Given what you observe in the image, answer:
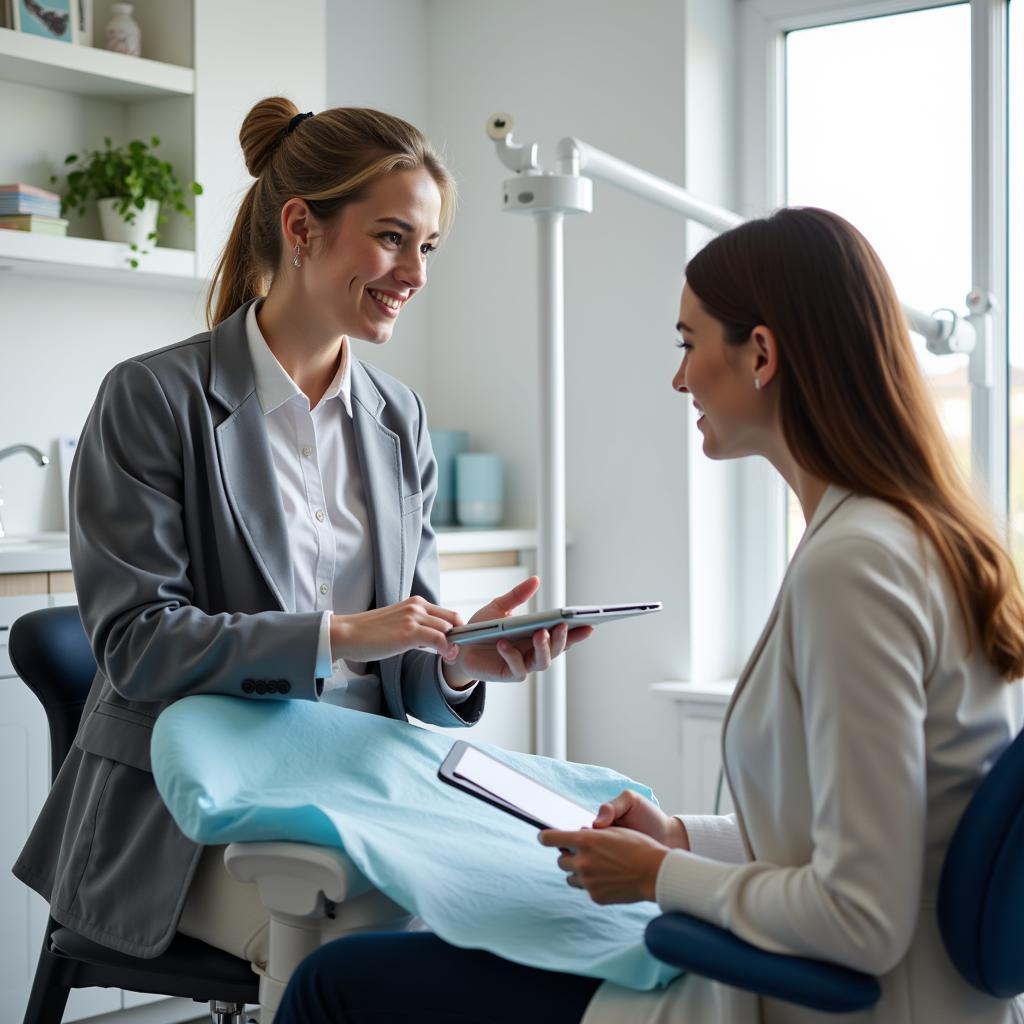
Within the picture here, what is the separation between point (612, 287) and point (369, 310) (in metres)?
1.87

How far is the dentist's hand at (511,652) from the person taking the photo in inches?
60.8

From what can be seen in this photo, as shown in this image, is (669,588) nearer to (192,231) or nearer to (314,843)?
(192,231)

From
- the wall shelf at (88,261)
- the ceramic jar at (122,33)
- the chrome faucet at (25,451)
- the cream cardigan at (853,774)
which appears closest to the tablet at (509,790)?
the cream cardigan at (853,774)

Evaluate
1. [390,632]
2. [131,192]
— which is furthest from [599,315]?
[390,632]

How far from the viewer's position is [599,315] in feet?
11.7

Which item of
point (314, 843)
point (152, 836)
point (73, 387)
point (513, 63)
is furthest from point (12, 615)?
point (513, 63)

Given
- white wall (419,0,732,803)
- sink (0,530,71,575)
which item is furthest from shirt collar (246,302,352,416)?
white wall (419,0,732,803)

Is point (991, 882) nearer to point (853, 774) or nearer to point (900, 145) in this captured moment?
point (853, 774)

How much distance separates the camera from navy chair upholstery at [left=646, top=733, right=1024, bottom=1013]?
38.4 inches

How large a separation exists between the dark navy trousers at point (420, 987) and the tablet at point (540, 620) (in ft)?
1.06

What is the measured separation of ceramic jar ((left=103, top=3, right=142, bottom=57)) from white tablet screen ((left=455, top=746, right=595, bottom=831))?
2258 millimetres

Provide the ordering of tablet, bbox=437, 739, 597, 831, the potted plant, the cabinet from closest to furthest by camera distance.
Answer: tablet, bbox=437, 739, 597, 831 → the potted plant → the cabinet

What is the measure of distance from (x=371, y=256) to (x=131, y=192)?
1463mm

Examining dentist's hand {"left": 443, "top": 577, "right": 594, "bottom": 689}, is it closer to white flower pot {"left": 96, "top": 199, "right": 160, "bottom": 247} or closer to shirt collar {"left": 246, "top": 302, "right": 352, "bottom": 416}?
shirt collar {"left": 246, "top": 302, "right": 352, "bottom": 416}
